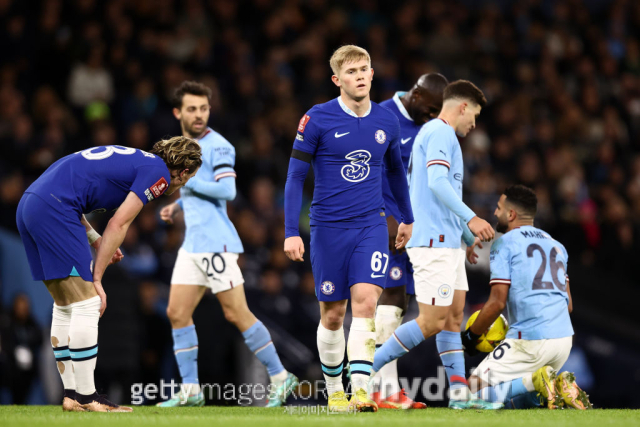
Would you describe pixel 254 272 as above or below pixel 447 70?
below

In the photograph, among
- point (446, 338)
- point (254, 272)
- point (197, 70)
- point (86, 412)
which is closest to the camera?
point (86, 412)

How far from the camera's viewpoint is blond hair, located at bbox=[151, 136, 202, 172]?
584 cm

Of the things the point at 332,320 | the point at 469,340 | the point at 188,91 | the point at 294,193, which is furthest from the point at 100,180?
the point at 469,340

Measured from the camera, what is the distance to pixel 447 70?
53.2 ft

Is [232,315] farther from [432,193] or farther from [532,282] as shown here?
[532,282]

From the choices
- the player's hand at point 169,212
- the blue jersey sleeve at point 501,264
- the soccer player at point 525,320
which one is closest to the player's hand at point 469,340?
the soccer player at point 525,320

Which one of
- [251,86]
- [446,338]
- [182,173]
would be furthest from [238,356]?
[251,86]

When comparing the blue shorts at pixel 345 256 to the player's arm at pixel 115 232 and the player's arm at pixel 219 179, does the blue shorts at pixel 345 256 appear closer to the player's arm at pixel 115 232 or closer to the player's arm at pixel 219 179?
the player's arm at pixel 115 232

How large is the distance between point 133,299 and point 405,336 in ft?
16.1

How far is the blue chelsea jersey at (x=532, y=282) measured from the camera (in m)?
6.71

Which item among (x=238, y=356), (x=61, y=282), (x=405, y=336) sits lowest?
(x=238, y=356)

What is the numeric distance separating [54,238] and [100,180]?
0.51 meters

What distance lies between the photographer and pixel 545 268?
677 cm

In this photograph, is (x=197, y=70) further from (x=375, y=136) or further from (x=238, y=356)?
(x=375, y=136)
